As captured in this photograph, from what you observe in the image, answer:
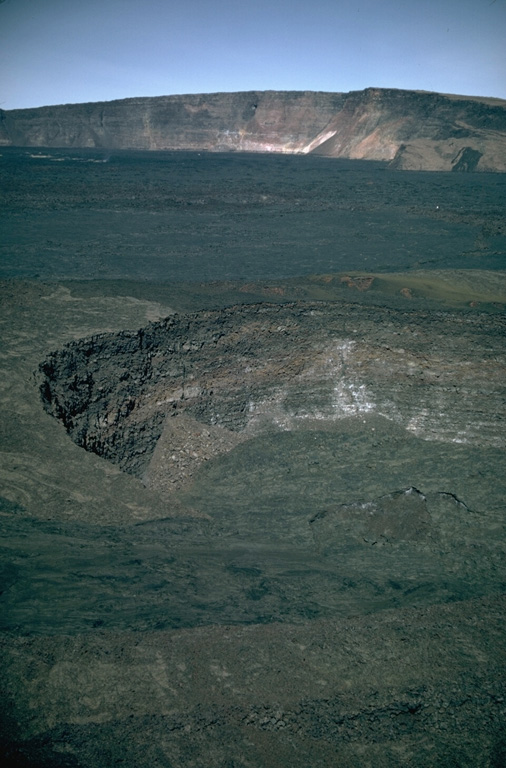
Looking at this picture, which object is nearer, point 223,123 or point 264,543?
point 264,543

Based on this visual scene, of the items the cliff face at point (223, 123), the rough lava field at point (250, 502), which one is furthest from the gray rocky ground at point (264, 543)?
the cliff face at point (223, 123)

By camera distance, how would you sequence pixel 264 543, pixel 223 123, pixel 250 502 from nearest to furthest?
pixel 264 543
pixel 250 502
pixel 223 123

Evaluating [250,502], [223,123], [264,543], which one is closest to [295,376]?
[250,502]

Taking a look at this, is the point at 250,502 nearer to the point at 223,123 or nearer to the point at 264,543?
the point at 264,543

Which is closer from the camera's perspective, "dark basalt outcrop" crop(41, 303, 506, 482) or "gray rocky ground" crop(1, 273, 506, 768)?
"gray rocky ground" crop(1, 273, 506, 768)

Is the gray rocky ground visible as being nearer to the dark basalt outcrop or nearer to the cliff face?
the dark basalt outcrop

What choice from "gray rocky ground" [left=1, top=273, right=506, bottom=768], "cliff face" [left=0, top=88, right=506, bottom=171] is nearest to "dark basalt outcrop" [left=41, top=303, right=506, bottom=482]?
"gray rocky ground" [left=1, top=273, right=506, bottom=768]

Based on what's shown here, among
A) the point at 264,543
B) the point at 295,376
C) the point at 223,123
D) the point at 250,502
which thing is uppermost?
the point at 223,123

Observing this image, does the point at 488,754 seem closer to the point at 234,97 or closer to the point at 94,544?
the point at 94,544
